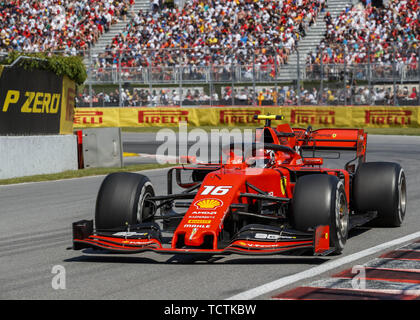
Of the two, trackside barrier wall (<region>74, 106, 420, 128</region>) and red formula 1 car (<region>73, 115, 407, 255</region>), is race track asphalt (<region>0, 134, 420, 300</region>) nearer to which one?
red formula 1 car (<region>73, 115, 407, 255</region>)

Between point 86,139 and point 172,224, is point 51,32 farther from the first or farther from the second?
point 172,224

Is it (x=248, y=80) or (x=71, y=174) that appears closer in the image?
(x=71, y=174)

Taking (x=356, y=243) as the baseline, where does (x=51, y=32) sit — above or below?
above

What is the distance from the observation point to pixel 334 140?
9.63 meters

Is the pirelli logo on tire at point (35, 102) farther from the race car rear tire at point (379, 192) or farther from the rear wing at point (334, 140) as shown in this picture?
the race car rear tire at point (379, 192)

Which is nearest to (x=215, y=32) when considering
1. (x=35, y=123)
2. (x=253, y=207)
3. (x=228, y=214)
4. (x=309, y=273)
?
(x=35, y=123)

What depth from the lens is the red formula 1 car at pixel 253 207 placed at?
6.33 m

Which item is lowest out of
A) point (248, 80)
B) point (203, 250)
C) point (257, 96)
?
point (203, 250)

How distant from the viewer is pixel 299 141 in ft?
31.8

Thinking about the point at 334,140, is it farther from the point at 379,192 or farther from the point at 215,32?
the point at 215,32

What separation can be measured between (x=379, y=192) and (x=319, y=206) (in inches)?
72.6

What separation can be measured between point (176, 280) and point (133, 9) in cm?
3458

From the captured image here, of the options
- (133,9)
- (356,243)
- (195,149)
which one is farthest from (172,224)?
(133,9)

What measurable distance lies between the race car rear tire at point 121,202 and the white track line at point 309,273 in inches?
75.8
